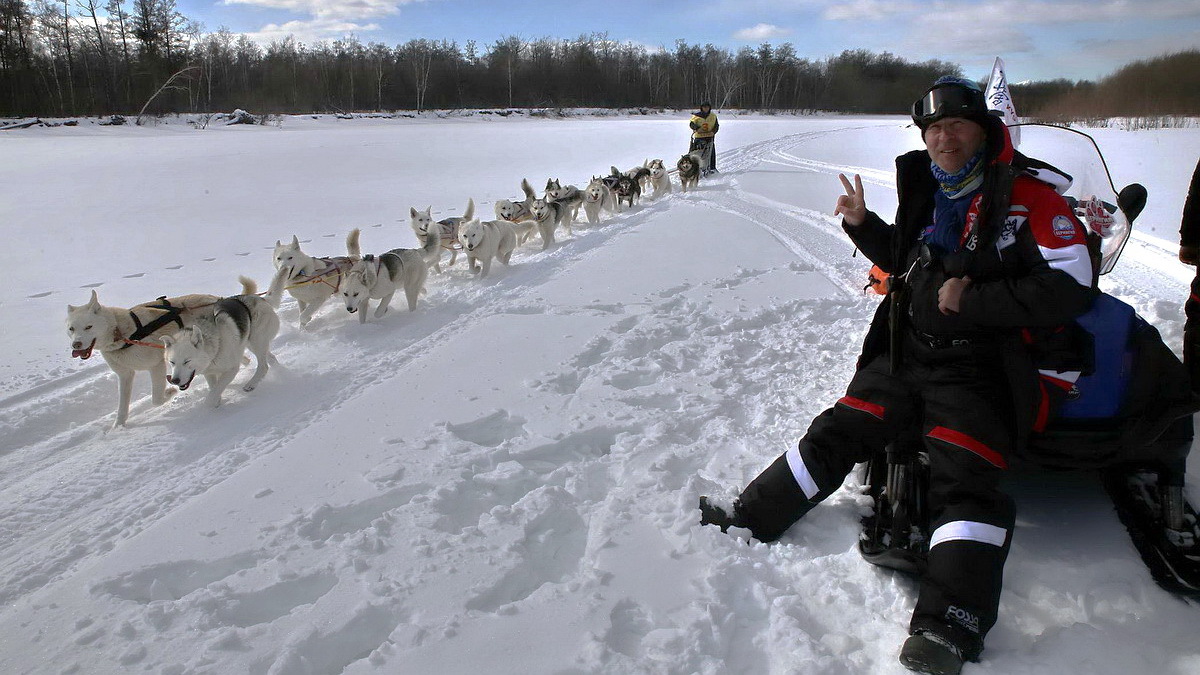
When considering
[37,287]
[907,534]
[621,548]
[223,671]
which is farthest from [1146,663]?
[37,287]

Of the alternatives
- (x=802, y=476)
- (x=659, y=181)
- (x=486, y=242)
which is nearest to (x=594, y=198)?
(x=659, y=181)

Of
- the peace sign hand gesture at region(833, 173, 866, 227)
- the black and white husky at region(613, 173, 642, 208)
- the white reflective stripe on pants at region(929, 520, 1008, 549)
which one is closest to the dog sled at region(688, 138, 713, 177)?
the black and white husky at region(613, 173, 642, 208)

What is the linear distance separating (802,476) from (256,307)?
341cm

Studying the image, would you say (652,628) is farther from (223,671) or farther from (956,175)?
(956,175)

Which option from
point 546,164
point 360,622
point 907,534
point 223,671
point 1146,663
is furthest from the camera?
point 546,164

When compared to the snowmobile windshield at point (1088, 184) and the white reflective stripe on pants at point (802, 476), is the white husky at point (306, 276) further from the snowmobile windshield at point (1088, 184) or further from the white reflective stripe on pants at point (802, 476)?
the snowmobile windshield at point (1088, 184)

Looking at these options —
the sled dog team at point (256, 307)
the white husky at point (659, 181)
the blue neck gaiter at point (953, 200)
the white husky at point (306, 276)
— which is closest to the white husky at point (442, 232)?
the sled dog team at point (256, 307)

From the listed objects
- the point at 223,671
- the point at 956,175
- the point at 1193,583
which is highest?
the point at 956,175

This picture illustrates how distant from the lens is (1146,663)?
1.59 metres

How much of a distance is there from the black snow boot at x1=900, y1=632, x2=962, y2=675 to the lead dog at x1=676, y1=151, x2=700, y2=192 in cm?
1173

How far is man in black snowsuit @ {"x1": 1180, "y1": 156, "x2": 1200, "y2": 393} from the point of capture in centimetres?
252

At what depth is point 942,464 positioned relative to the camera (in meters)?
1.86

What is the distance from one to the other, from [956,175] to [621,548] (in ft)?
5.25

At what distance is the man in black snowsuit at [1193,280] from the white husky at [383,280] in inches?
185
